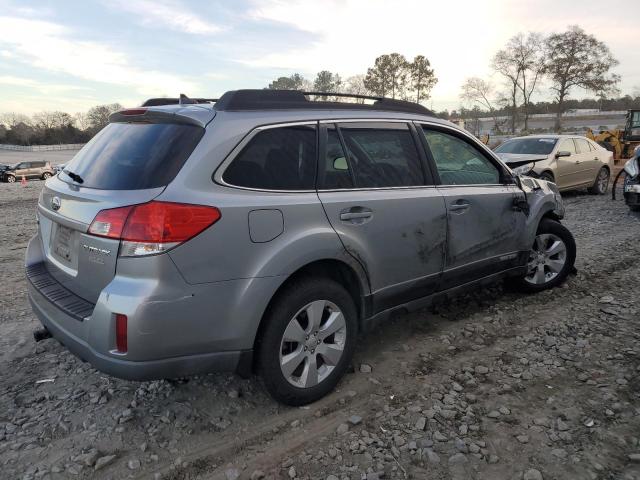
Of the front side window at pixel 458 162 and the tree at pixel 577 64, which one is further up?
the tree at pixel 577 64

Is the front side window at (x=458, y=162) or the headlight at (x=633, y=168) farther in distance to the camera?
the headlight at (x=633, y=168)

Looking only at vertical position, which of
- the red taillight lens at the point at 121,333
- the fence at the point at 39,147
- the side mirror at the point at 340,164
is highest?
the fence at the point at 39,147

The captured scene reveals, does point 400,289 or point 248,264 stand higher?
point 248,264

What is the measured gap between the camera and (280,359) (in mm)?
2645

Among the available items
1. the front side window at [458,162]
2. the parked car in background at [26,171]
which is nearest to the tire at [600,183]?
the front side window at [458,162]

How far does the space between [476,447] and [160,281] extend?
6.05 ft

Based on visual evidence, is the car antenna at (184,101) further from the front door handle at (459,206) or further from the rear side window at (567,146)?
the rear side window at (567,146)

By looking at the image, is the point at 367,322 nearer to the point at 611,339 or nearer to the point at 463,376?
the point at 463,376

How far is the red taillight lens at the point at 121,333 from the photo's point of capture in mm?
2236

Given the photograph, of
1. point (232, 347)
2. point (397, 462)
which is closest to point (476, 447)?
point (397, 462)

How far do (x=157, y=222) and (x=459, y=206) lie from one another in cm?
229

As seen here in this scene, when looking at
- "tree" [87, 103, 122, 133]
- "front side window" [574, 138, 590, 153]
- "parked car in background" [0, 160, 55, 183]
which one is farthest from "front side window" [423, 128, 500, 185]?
"tree" [87, 103, 122, 133]

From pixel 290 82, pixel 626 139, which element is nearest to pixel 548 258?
pixel 626 139

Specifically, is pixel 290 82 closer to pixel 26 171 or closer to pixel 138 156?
pixel 26 171
